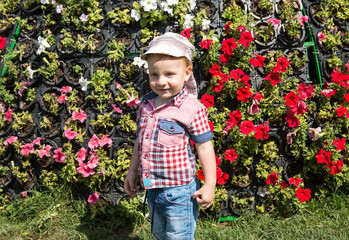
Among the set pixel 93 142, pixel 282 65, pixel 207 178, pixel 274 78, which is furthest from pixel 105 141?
pixel 282 65

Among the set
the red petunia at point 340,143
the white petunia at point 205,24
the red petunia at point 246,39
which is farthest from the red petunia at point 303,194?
the white petunia at point 205,24

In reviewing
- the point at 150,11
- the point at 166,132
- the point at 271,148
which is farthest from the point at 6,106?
the point at 271,148

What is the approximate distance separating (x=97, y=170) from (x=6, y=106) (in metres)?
1.40

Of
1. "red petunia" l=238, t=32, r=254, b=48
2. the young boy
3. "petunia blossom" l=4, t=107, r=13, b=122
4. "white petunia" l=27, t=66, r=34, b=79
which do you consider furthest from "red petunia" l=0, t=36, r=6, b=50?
"red petunia" l=238, t=32, r=254, b=48

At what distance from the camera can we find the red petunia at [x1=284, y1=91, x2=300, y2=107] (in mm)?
2357

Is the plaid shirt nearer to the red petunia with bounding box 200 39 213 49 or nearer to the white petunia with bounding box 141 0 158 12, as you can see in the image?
the red petunia with bounding box 200 39 213 49

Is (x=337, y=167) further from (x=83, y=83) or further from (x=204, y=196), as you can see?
(x=83, y=83)

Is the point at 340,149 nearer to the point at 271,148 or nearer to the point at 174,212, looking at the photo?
the point at 271,148

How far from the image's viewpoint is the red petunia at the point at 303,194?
7.73ft

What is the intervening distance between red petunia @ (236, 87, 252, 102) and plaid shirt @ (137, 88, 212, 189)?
3.15 feet

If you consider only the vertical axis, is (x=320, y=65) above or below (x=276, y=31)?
below

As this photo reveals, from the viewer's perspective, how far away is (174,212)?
1.58 metres

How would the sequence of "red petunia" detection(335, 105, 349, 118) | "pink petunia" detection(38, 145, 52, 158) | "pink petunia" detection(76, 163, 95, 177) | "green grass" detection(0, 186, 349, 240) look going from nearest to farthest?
"green grass" detection(0, 186, 349, 240) → "red petunia" detection(335, 105, 349, 118) → "pink petunia" detection(76, 163, 95, 177) → "pink petunia" detection(38, 145, 52, 158)

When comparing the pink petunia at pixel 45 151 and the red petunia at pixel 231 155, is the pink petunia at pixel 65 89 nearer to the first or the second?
the pink petunia at pixel 45 151
